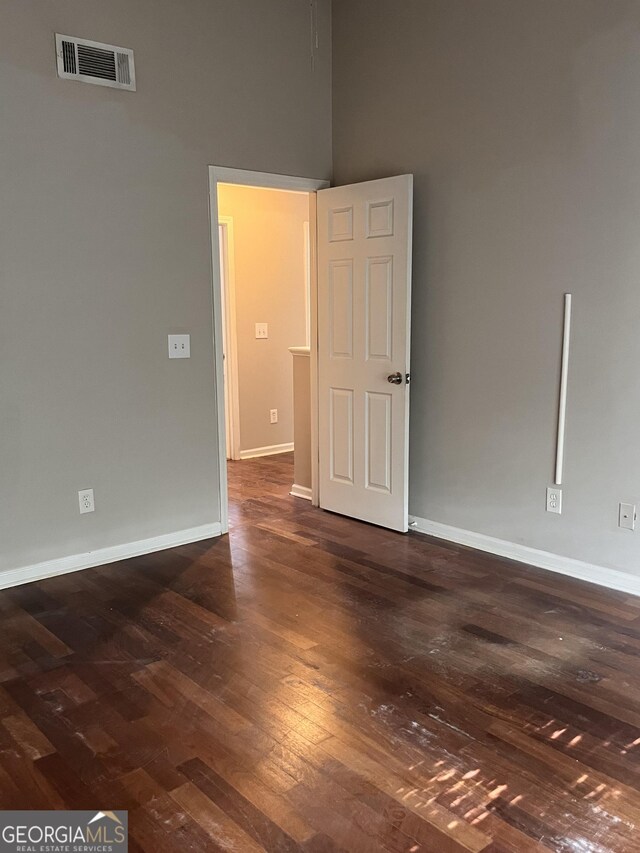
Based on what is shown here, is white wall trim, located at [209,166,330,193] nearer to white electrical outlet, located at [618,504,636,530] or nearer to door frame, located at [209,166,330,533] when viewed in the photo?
door frame, located at [209,166,330,533]

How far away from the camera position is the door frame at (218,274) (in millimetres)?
3971

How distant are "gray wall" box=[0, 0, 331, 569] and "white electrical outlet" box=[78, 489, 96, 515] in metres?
0.04

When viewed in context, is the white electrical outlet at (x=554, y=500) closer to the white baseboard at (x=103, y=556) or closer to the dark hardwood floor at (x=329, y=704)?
the dark hardwood floor at (x=329, y=704)

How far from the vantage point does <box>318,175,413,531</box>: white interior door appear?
13.0 ft

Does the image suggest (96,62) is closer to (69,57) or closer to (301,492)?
(69,57)

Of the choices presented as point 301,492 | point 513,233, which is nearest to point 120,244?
point 513,233

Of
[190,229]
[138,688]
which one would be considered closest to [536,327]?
[190,229]

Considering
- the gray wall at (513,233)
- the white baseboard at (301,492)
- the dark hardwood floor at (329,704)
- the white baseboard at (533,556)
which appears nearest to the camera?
the dark hardwood floor at (329,704)

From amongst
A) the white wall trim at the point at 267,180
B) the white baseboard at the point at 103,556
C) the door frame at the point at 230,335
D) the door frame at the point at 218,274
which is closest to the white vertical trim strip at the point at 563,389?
the door frame at the point at 218,274

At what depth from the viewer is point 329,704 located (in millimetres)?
2385

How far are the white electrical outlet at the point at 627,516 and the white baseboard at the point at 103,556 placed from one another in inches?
87.5

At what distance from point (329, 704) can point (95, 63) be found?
3.15 metres

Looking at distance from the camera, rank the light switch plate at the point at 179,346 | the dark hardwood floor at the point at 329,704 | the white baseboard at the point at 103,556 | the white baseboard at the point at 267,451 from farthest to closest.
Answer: the white baseboard at the point at 267,451
the light switch plate at the point at 179,346
the white baseboard at the point at 103,556
the dark hardwood floor at the point at 329,704

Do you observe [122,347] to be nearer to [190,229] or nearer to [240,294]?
[190,229]
